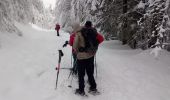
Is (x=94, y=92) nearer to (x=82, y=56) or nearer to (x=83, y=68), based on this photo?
(x=83, y=68)

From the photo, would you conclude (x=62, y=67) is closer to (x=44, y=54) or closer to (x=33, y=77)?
(x=33, y=77)

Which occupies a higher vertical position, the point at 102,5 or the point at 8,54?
the point at 102,5

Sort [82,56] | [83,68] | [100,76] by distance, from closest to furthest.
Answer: [82,56]
[83,68]
[100,76]

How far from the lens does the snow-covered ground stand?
322 inches

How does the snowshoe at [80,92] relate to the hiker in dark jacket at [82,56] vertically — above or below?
below

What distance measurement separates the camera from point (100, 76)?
9.41 m

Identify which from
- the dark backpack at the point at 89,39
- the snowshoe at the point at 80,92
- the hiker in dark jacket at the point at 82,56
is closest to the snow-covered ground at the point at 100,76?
the snowshoe at the point at 80,92

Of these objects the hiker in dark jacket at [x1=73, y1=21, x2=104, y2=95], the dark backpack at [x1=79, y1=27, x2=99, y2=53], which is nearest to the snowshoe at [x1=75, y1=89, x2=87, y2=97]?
the hiker in dark jacket at [x1=73, y1=21, x2=104, y2=95]

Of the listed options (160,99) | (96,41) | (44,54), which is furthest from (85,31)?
(44,54)

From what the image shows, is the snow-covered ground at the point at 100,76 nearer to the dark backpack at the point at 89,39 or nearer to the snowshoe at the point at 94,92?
the snowshoe at the point at 94,92

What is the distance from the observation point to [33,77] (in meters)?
9.46

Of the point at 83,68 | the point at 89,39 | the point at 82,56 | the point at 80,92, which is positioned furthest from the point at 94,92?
the point at 89,39

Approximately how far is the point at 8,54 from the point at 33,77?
122 inches

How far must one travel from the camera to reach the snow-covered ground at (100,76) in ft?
26.8
